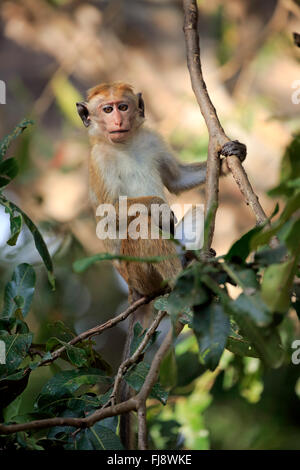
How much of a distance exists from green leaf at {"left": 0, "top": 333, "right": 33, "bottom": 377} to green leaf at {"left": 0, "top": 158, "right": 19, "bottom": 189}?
1.76ft

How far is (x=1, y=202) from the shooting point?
188cm

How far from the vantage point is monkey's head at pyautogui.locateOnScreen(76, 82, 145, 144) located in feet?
9.76

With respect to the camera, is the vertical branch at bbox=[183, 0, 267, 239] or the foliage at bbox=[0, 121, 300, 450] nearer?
the foliage at bbox=[0, 121, 300, 450]

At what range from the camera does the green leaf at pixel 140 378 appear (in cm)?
174

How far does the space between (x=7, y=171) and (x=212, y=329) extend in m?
1.10

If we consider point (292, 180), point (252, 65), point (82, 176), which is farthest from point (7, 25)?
point (292, 180)

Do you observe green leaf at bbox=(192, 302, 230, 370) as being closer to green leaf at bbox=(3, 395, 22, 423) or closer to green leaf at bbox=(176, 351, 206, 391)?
green leaf at bbox=(3, 395, 22, 423)

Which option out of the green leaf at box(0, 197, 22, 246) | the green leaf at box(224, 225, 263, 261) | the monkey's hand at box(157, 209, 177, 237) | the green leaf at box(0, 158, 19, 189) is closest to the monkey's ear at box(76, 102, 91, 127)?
the monkey's hand at box(157, 209, 177, 237)

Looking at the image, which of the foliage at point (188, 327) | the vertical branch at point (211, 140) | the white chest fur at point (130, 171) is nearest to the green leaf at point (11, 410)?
the foliage at point (188, 327)

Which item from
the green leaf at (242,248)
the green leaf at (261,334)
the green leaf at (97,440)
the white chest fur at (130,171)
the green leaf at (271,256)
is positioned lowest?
the green leaf at (97,440)

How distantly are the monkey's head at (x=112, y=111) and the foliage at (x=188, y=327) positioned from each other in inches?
37.9

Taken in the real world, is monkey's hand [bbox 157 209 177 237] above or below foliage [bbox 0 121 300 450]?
above

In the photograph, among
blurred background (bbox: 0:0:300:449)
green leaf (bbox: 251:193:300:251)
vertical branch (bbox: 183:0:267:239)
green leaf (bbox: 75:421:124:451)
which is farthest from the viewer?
blurred background (bbox: 0:0:300:449)

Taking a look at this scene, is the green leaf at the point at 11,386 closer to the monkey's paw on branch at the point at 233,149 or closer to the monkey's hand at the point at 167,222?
the monkey's paw on branch at the point at 233,149
